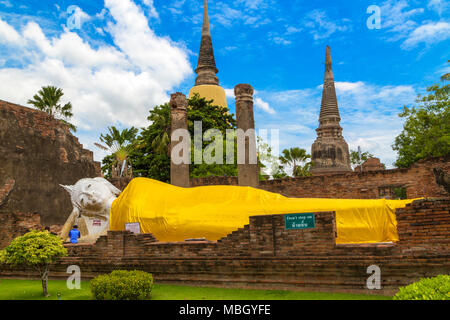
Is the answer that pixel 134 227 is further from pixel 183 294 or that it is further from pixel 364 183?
pixel 364 183

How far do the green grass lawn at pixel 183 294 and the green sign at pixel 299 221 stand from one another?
114 centimetres

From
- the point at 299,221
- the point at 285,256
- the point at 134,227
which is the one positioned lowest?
the point at 285,256

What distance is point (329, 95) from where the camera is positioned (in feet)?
97.2

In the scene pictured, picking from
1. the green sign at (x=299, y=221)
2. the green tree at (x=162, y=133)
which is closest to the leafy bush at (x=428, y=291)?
the green sign at (x=299, y=221)

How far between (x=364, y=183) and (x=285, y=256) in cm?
982

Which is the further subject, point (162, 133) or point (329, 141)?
point (329, 141)

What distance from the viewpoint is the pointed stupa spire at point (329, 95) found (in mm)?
29109

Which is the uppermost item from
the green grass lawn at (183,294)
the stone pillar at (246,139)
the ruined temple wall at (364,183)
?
the stone pillar at (246,139)

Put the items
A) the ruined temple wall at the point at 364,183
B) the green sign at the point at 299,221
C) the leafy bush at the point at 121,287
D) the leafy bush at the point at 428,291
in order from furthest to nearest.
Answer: the ruined temple wall at the point at 364,183 → the green sign at the point at 299,221 → the leafy bush at the point at 121,287 → the leafy bush at the point at 428,291

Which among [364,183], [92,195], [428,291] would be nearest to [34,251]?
[92,195]

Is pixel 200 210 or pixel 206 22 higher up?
pixel 206 22

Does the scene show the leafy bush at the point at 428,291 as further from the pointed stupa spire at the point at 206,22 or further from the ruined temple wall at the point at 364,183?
the pointed stupa spire at the point at 206,22

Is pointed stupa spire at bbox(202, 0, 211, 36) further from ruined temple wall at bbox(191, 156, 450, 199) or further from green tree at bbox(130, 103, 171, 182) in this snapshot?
ruined temple wall at bbox(191, 156, 450, 199)
